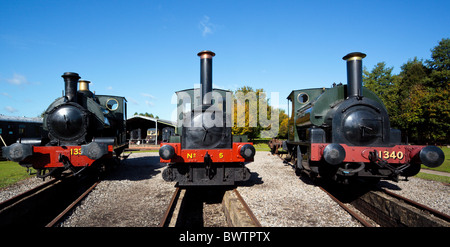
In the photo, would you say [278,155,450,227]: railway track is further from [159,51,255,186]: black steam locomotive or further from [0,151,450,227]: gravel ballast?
[159,51,255,186]: black steam locomotive

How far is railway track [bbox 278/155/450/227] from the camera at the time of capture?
401 cm

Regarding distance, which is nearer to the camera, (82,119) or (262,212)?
(262,212)

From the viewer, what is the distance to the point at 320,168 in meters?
5.88

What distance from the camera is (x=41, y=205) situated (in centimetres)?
562

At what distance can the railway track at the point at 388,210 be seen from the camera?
4.01 m

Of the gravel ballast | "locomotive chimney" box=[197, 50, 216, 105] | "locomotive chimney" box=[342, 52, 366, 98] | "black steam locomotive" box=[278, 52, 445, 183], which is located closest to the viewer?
the gravel ballast

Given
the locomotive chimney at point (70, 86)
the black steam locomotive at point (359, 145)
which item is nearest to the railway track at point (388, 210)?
the black steam locomotive at point (359, 145)

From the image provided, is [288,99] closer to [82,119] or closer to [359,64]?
[359,64]

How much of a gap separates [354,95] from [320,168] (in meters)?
2.02

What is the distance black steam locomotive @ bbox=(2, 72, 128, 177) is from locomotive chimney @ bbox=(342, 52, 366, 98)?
6.54m

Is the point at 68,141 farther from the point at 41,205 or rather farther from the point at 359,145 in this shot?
the point at 359,145

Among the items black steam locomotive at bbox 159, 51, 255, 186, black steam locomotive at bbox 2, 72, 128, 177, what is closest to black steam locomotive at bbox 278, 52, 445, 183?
black steam locomotive at bbox 159, 51, 255, 186
